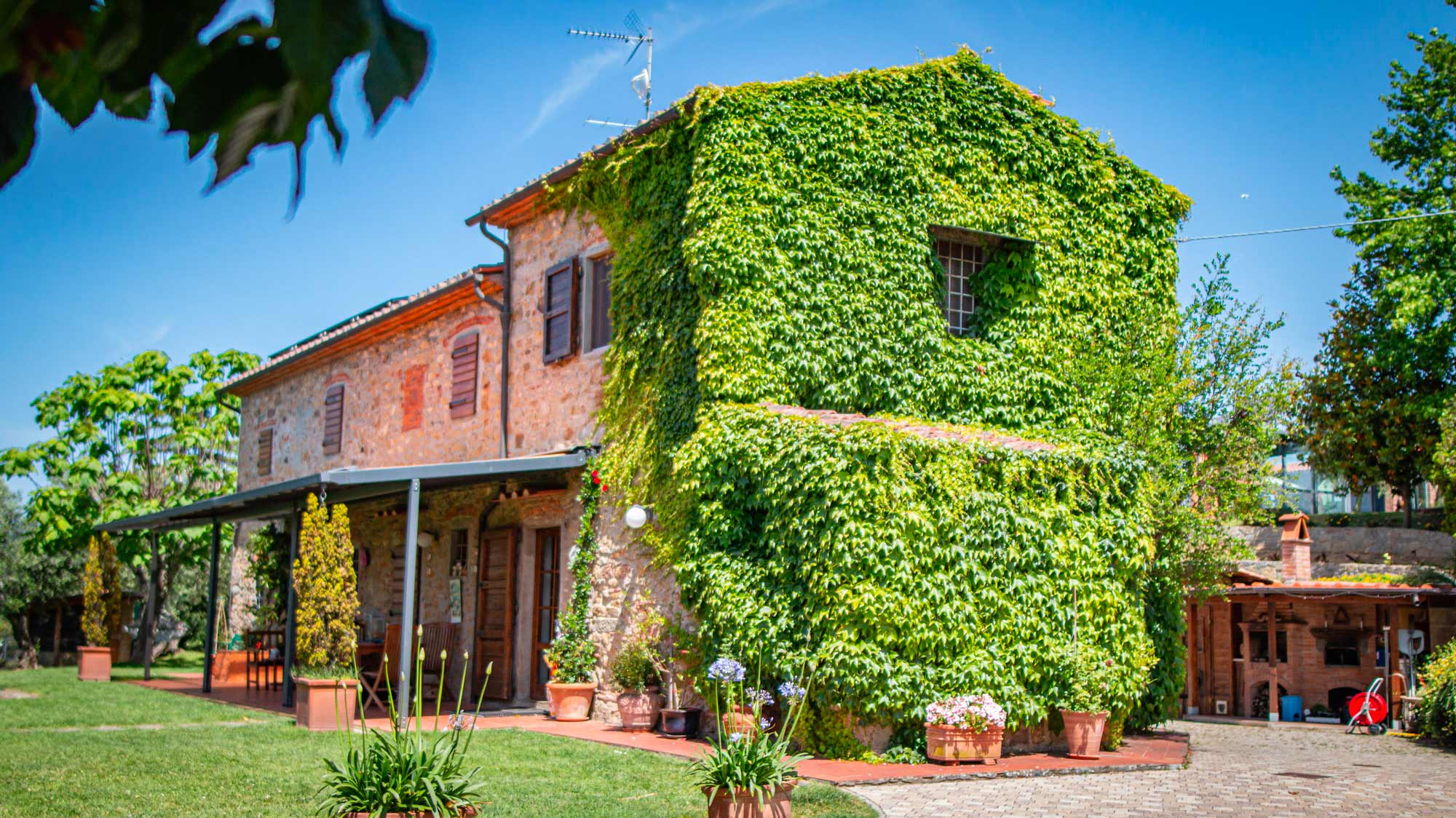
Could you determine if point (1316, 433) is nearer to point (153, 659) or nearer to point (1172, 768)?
point (1172, 768)

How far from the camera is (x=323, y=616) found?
11.3 metres

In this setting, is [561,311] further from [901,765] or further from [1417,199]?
[1417,199]

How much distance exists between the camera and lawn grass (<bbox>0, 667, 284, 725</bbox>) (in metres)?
11.5

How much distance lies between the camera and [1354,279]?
23.9 metres

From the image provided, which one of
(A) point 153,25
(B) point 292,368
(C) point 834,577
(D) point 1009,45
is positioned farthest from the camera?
(B) point 292,368

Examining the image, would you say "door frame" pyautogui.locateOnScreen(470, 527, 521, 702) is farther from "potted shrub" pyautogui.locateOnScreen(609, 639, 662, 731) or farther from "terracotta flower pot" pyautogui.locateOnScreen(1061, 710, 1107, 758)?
"terracotta flower pot" pyautogui.locateOnScreen(1061, 710, 1107, 758)

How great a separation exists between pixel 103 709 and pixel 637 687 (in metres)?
6.24

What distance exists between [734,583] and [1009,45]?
6.86m

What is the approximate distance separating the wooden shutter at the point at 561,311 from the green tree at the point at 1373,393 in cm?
1542

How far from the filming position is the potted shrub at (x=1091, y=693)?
1005cm

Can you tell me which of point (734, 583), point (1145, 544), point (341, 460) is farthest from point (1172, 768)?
point (341, 460)

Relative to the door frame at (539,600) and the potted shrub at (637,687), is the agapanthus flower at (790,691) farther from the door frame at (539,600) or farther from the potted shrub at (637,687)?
the door frame at (539,600)

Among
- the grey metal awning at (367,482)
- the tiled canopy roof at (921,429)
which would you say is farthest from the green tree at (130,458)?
the tiled canopy roof at (921,429)

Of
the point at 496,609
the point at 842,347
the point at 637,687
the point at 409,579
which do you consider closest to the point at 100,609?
the point at 496,609
